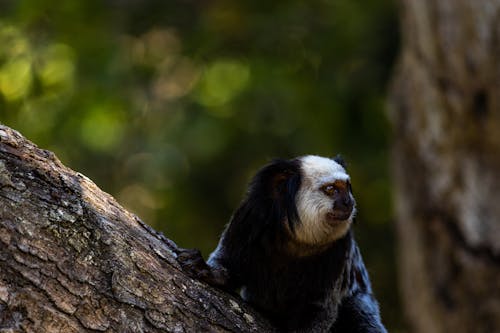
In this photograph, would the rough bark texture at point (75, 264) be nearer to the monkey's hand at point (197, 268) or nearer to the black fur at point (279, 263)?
the monkey's hand at point (197, 268)

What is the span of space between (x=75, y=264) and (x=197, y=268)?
28.5 inches

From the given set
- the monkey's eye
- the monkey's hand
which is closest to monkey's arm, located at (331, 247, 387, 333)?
the monkey's eye

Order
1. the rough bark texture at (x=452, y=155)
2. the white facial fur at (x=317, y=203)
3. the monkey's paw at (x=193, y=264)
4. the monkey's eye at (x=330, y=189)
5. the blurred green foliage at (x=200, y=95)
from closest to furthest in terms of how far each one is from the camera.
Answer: the monkey's paw at (x=193, y=264) < the white facial fur at (x=317, y=203) < the monkey's eye at (x=330, y=189) < the rough bark texture at (x=452, y=155) < the blurred green foliage at (x=200, y=95)

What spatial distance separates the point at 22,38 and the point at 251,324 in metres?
5.82

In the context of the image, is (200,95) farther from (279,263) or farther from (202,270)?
(202,270)

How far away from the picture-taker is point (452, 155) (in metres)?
7.80

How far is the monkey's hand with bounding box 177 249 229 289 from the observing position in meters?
3.98

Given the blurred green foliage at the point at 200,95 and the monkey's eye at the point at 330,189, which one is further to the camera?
the blurred green foliage at the point at 200,95

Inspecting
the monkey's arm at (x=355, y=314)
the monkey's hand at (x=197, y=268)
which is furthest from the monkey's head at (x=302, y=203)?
the monkey's hand at (x=197, y=268)

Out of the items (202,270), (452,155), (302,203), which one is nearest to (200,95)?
Answer: (452,155)

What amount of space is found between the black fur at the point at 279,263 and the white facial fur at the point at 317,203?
0.17 ft

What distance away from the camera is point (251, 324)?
4023mm

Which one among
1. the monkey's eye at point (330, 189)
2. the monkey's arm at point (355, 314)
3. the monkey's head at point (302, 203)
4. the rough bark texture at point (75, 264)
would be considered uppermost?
the monkey's eye at point (330, 189)

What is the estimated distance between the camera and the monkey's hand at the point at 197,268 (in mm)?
3977
